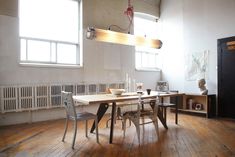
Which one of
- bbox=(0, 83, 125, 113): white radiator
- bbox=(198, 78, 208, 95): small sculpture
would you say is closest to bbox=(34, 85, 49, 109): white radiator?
bbox=(0, 83, 125, 113): white radiator

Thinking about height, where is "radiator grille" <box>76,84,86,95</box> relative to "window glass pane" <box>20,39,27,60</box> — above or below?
below

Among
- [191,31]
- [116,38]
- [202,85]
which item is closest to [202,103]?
[202,85]

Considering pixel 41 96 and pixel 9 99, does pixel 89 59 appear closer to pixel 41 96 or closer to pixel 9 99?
pixel 41 96

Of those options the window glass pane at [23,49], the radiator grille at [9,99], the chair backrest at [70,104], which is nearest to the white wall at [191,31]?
the chair backrest at [70,104]

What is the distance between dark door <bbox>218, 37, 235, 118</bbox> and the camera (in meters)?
5.34

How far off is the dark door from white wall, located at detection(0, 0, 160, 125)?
2.29m

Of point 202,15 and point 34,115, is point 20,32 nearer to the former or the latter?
point 34,115

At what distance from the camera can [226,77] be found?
546cm

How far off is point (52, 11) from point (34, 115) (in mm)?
2556

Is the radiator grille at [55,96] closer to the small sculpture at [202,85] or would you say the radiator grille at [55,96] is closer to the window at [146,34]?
the window at [146,34]

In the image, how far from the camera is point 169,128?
4469 millimetres

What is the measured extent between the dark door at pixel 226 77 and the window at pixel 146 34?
95.8 inches

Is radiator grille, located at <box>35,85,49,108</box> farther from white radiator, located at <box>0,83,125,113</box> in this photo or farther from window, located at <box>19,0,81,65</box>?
window, located at <box>19,0,81,65</box>

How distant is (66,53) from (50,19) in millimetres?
913
